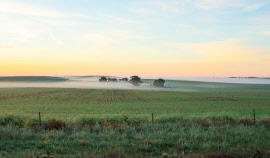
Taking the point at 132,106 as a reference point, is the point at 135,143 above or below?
above

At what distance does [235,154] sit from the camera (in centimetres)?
927

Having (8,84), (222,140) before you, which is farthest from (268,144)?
(8,84)

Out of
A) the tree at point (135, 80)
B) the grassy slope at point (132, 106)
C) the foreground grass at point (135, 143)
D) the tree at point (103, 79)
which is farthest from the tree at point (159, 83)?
the foreground grass at point (135, 143)

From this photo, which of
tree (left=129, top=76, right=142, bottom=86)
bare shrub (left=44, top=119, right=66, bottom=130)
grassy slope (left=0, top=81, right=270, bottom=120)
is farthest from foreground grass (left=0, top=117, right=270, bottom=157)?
tree (left=129, top=76, right=142, bottom=86)

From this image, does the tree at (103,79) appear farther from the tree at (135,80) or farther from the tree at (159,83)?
the tree at (159,83)

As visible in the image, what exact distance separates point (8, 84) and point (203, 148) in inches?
6044

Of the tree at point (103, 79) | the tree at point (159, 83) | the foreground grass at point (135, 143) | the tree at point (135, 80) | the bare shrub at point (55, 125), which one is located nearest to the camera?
the foreground grass at point (135, 143)

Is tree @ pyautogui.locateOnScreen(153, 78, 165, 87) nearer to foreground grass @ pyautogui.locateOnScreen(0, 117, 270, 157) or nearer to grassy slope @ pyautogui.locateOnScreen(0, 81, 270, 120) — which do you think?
grassy slope @ pyautogui.locateOnScreen(0, 81, 270, 120)

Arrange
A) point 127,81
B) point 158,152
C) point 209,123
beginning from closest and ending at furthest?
point 158,152 → point 209,123 → point 127,81

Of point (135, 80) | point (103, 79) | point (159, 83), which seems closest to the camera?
point (159, 83)

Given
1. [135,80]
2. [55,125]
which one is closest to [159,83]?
[135,80]

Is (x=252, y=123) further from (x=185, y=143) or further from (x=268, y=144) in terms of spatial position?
(x=185, y=143)

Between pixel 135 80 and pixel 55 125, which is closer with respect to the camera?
pixel 55 125

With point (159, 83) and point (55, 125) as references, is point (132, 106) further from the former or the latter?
point (159, 83)
